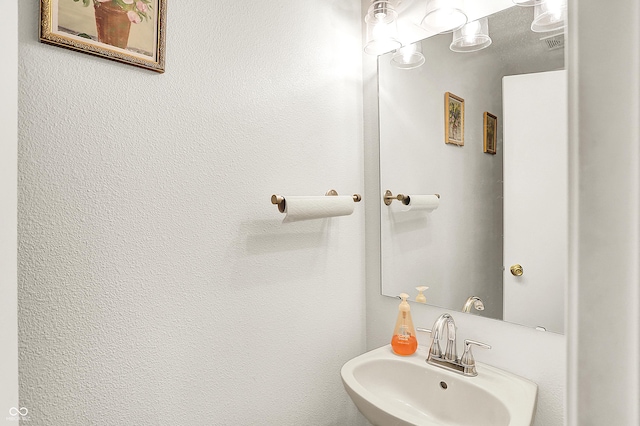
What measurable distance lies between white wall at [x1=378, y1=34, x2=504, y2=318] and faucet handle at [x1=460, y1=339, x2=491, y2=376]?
101 mm

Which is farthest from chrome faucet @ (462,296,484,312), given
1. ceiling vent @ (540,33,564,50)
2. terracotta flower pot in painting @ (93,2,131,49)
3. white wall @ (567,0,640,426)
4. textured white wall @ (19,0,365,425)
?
terracotta flower pot in painting @ (93,2,131,49)

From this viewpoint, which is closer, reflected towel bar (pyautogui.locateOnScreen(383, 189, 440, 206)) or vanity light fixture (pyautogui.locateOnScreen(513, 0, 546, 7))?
vanity light fixture (pyautogui.locateOnScreen(513, 0, 546, 7))

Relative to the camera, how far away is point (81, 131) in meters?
0.81

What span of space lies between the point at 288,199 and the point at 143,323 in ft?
1.71

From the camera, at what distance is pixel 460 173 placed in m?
1.21

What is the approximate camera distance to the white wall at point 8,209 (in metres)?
0.44

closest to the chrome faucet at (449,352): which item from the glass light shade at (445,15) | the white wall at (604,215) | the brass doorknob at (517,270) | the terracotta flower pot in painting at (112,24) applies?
the brass doorknob at (517,270)

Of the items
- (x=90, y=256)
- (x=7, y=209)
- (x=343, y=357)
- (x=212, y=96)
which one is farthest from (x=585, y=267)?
(x=343, y=357)

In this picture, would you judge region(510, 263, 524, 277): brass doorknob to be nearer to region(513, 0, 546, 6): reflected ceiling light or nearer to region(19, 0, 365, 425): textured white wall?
region(19, 0, 365, 425): textured white wall

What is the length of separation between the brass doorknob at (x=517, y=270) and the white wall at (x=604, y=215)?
1.10m

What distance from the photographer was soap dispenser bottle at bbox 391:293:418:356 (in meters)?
1.24

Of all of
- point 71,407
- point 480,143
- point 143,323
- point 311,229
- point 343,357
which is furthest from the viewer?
point 343,357

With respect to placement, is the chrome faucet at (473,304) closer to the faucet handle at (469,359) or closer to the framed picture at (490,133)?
the faucet handle at (469,359)

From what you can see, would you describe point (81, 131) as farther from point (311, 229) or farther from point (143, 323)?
point (311, 229)
